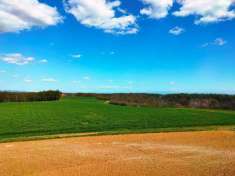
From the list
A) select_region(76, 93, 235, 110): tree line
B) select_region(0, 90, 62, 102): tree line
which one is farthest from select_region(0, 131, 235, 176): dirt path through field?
select_region(0, 90, 62, 102): tree line

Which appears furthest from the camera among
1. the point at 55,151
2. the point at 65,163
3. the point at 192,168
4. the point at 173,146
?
the point at 173,146

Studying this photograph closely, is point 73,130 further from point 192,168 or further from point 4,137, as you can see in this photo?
point 192,168

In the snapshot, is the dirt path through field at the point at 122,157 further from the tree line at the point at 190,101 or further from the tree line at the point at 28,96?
the tree line at the point at 28,96

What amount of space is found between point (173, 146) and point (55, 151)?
4.59m

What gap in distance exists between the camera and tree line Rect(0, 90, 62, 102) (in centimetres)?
5429

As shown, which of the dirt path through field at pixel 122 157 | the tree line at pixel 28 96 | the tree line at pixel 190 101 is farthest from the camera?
the tree line at pixel 28 96

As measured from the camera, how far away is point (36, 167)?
8594 mm

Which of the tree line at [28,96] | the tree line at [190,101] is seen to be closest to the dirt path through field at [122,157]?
the tree line at [190,101]

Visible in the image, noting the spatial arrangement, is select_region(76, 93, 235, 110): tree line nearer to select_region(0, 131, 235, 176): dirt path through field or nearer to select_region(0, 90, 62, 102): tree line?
select_region(0, 90, 62, 102): tree line

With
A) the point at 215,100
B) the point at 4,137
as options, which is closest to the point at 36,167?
the point at 4,137

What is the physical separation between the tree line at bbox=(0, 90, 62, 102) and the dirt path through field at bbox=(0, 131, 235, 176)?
145 feet

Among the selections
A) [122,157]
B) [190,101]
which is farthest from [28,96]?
[122,157]

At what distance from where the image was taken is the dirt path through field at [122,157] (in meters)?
8.15

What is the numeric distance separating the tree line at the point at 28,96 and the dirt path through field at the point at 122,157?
44.2m
